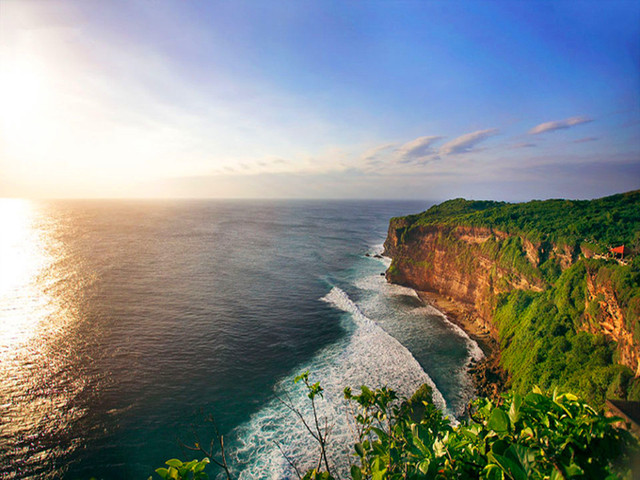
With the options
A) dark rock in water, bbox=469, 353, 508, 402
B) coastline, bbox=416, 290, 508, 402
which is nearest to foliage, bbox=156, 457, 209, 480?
coastline, bbox=416, 290, 508, 402

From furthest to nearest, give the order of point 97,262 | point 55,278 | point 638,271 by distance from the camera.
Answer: point 97,262 < point 55,278 < point 638,271

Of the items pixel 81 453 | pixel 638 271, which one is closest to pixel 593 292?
pixel 638 271

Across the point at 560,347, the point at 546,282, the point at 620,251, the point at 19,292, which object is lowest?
the point at 19,292

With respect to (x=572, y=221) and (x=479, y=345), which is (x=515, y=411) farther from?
(x=572, y=221)

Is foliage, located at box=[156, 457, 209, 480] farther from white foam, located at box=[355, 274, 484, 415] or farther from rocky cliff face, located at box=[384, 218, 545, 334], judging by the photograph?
rocky cliff face, located at box=[384, 218, 545, 334]

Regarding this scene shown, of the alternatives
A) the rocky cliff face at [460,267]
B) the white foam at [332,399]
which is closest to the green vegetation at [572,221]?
the rocky cliff face at [460,267]

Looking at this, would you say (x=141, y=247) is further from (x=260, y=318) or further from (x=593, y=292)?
(x=593, y=292)

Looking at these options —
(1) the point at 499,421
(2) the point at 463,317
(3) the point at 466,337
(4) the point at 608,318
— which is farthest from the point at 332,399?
(2) the point at 463,317
